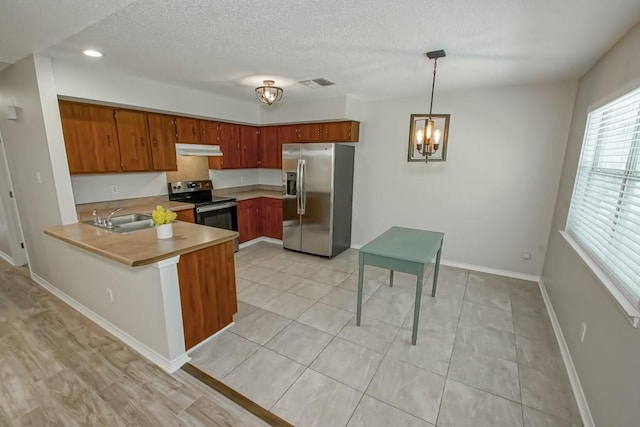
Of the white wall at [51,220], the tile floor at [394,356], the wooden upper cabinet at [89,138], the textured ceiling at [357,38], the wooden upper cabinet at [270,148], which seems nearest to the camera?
the textured ceiling at [357,38]

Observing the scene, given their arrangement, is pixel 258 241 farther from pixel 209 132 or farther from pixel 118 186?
pixel 118 186

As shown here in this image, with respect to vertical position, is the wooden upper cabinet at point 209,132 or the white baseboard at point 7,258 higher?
the wooden upper cabinet at point 209,132

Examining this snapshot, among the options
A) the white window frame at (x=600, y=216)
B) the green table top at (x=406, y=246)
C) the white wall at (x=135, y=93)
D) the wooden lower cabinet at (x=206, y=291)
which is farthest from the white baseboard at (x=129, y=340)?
the white window frame at (x=600, y=216)

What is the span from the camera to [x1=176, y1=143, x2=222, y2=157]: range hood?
13.1 ft

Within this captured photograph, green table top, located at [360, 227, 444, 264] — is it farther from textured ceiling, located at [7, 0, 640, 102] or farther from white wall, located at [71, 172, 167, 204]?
white wall, located at [71, 172, 167, 204]

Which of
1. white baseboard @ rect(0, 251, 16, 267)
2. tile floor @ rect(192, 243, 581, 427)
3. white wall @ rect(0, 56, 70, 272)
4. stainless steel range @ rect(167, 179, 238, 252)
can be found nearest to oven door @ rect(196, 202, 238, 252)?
stainless steel range @ rect(167, 179, 238, 252)

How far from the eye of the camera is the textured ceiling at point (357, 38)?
168cm

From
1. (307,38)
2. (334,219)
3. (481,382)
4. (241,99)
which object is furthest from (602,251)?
(241,99)

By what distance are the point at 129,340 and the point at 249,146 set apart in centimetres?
368

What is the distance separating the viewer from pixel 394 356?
2275 millimetres

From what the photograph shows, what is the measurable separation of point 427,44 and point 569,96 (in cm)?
229

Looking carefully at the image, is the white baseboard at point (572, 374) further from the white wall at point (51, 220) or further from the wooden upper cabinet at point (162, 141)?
the wooden upper cabinet at point (162, 141)

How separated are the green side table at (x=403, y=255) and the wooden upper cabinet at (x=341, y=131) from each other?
2128 millimetres

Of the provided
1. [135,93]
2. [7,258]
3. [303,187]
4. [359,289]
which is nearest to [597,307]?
[359,289]
